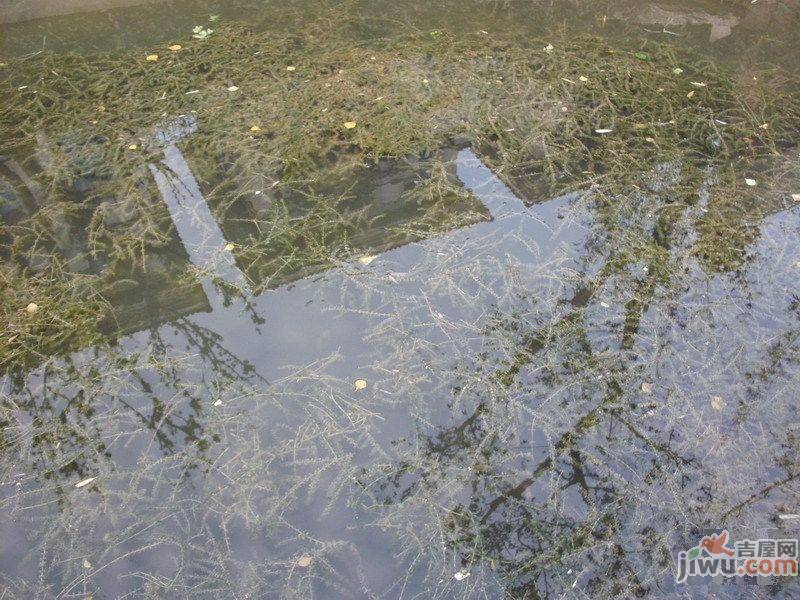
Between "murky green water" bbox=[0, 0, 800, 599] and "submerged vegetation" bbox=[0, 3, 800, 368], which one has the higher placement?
"submerged vegetation" bbox=[0, 3, 800, 368]

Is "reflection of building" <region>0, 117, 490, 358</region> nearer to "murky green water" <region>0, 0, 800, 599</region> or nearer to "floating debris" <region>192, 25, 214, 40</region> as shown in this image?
"murky green water" <region>0, 0, 800, 599</region>

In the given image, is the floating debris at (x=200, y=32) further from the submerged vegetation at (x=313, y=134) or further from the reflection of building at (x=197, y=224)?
the reflection of building at (x=197, y=224)

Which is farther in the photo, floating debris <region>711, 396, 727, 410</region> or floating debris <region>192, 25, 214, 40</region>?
floating debris <region>192, 25, 214, 40</region>

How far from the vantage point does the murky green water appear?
7.66 ft

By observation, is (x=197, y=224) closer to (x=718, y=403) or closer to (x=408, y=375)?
(x=408, y=375)

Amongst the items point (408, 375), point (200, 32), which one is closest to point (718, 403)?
point (408, 375)

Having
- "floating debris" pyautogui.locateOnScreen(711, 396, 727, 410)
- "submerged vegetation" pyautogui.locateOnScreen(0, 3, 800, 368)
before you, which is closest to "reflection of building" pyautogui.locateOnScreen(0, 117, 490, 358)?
"submerged vegetation" pyautogui.locateOnScreen(0, 3, 800, 368)

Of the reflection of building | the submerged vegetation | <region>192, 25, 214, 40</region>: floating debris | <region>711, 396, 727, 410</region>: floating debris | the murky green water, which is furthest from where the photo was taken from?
<region>192, 25, 214, 40</region>: floating debris

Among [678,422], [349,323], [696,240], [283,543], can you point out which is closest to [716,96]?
[696,240]

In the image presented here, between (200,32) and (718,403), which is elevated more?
(200,32)

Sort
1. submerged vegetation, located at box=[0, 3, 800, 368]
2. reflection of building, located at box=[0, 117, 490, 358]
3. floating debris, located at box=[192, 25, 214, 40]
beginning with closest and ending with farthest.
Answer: reflection of building, located at box=[0, 117, 490, 358] → submerged vegetation, located at box=[0, 3, 800, 368] → floating debris, located at box=[192, 25, 214, 40]

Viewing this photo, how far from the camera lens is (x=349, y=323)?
3125mm

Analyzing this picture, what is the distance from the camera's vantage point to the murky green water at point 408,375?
234 cm

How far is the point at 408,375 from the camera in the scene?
2873 millimetres
